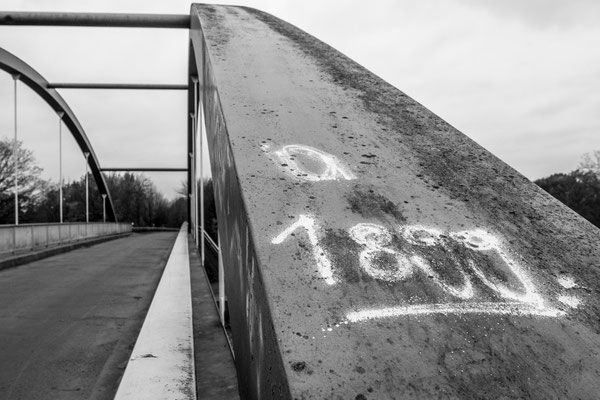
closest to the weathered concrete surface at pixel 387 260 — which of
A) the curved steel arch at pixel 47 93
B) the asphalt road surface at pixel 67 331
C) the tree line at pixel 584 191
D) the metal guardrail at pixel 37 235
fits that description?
the asphalt road surface at pixel 67 331

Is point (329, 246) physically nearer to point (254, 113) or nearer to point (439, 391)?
point (439, 391)

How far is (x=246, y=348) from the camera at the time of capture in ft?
6.23

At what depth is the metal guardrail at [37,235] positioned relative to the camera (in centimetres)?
1116

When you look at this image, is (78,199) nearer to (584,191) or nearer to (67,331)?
(584,191)

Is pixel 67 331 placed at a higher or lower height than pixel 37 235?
lower

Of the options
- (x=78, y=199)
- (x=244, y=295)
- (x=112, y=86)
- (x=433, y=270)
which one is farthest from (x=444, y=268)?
(x=78, y=199)

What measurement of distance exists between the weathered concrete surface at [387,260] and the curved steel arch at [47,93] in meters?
14.2

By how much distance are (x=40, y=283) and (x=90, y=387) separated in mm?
5110

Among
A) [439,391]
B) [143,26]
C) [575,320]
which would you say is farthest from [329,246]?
[143,26]

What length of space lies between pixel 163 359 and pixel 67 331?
196cm

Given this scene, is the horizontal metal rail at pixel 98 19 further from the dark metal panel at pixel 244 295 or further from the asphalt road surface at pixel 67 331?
the dark metal panel at pixel 244 295

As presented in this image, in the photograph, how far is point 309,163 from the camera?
230 cm

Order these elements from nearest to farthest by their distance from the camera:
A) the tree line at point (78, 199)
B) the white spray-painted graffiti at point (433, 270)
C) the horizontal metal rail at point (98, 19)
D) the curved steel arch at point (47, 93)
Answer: the white spray-painted graffiti at point (433, 270) → the horizontal metal rail at point (98, 19) → the curved steel arch at point (47, 93) → the tree line at point (78, 199)

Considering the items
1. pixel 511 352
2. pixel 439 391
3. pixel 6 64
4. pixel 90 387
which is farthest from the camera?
pixel 6 64
